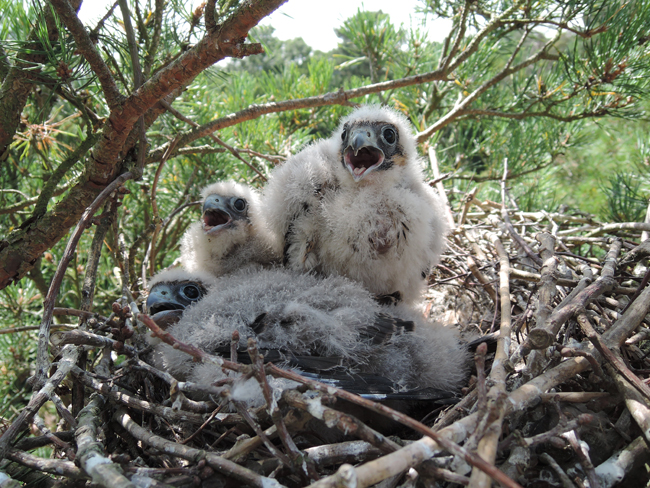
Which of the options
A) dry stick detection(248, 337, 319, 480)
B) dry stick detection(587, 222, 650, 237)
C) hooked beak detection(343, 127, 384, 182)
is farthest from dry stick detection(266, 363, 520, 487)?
dry stick detection(587, 222, 650, 237)

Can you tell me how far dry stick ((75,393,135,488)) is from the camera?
796 millimetres

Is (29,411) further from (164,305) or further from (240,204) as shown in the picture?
(240,204)

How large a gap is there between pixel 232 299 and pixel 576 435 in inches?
38.3

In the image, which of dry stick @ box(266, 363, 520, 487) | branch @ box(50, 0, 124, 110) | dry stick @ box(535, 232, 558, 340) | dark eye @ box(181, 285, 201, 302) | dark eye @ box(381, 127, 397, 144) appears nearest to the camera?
dry stick @ box(266, 363, 520, 487)

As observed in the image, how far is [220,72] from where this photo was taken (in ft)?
6.71

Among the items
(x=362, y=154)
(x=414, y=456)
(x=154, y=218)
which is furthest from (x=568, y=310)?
(x=154, y=218)

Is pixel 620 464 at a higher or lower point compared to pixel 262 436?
lower

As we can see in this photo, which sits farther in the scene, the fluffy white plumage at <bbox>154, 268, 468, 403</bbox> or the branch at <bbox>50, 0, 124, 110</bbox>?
the fluffy white plumage at <bbox>154, 268, 468, 403</bbox>

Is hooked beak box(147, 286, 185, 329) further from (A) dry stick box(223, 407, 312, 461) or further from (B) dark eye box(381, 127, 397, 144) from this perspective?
(B) dark eye box(381, 127, 397, 144)

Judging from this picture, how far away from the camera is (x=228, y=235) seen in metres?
1.86

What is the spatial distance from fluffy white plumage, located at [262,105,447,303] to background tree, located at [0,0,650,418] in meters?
0.26

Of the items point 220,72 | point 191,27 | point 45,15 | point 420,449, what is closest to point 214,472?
point 420,449

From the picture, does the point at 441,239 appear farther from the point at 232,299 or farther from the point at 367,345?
the point at 232,299

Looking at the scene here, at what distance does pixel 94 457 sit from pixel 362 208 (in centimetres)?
97
